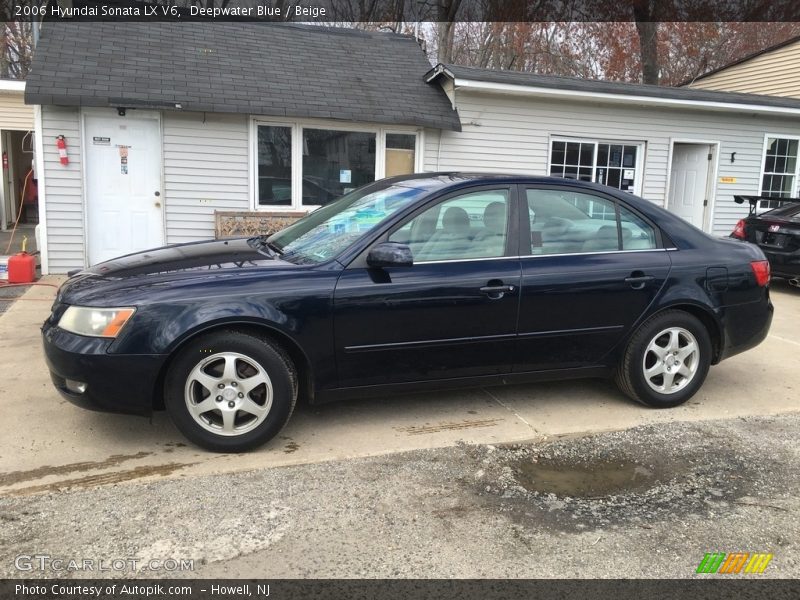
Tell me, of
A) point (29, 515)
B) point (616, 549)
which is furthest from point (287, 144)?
point (616, 549)

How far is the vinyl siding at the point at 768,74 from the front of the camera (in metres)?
15.1

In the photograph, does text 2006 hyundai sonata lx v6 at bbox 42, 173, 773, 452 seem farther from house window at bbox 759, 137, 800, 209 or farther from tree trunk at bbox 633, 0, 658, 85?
tree trunk at bbox 633, 0, 658, 85

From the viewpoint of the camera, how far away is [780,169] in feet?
41.6

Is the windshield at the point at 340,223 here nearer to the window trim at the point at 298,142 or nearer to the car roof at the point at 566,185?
the car roof at the point at 566,185

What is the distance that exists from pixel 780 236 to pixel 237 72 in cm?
801

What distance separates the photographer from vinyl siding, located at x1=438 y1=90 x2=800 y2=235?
10.5 metres

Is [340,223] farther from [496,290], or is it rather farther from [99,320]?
[99,320]

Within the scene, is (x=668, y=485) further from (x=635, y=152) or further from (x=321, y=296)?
(x=635, y=152)

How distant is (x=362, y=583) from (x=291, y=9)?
24680 millimetres

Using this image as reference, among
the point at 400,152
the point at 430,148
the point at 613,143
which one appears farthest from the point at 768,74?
the point at 400,152

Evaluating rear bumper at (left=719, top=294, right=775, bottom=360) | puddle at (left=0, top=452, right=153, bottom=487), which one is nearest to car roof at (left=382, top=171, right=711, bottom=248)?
rear bumper at (left=719, top=294, right=775, bottom=360)

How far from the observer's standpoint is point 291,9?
2377cm

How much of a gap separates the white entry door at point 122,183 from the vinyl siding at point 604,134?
423 centimetres

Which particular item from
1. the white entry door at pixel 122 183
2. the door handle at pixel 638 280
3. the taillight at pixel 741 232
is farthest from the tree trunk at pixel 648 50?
the door handle at pixel 638 280
